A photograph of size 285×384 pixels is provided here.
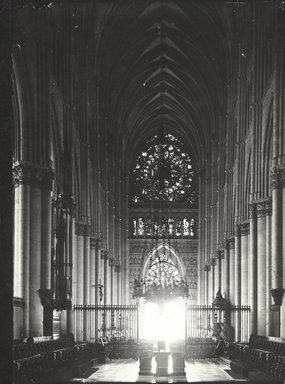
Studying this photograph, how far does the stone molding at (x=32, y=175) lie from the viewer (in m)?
26.8

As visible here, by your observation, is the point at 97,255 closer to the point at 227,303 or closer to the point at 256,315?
the point at 227,303

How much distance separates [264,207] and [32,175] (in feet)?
40.9

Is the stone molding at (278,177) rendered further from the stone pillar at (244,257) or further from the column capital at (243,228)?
the stone pillar at (244,257)

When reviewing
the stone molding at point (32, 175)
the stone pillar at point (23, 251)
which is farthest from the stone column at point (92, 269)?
the stone pillar at point (23, 251)

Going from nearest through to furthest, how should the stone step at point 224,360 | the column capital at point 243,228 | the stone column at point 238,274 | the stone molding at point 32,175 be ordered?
the stone molding at point 32,175 < the stone step at point 224,360 < the column capital at point 243,228 < the stone column at point 238,274

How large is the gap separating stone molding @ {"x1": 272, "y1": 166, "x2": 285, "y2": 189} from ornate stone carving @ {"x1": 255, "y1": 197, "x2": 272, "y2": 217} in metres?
6.15

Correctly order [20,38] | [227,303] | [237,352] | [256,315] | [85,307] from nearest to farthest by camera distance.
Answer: [20,38]
[237,352]
[256,315]
[85,307]
[227,303]

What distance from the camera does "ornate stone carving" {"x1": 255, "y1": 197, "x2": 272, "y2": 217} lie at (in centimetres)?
3481

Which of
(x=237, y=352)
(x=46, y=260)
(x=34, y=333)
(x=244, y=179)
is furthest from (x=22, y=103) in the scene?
(x=244, y=179)

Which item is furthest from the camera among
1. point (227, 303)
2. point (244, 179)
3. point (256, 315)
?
point (227, 303)

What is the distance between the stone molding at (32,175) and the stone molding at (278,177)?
27.4ft

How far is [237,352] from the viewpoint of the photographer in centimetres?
3275

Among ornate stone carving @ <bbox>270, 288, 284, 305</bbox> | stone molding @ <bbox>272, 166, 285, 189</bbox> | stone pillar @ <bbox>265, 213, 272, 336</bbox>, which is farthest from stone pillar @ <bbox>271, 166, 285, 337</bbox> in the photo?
stone pillar @ <bbox>265, 213, 272, 336</bbox>

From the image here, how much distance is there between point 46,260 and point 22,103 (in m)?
5.93
